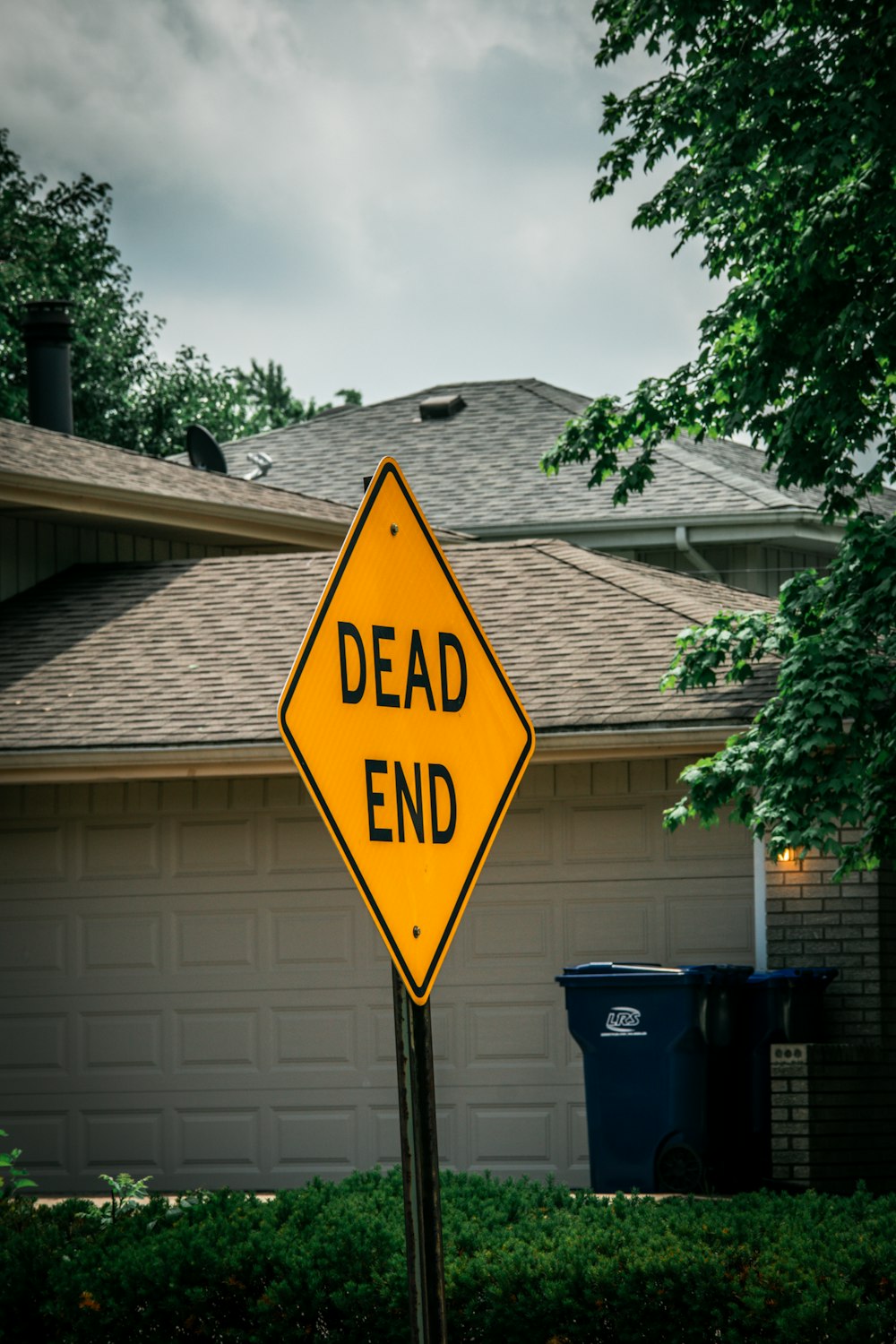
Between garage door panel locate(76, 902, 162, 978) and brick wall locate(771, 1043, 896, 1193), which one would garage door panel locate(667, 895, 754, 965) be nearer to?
brick wall locate(771, 1043, 896, 1193)

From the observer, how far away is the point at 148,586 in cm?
1431

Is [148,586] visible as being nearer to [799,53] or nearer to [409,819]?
[799,53]

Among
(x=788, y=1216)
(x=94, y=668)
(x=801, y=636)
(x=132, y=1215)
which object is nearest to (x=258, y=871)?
(x=94, y=668)

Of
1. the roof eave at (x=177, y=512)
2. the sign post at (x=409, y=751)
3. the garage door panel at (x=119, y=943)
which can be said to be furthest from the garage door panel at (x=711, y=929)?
the sign post at (x=409, y=751)

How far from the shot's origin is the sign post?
3.39 m

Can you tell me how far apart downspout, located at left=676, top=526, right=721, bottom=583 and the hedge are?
12.1 m

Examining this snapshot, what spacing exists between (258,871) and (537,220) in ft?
27.3

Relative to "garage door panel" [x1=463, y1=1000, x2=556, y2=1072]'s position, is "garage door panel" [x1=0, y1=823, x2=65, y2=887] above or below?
above

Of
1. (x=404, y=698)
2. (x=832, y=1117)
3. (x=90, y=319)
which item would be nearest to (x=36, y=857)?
(x=832, y=1117)

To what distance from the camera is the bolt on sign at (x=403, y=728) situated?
3396mm

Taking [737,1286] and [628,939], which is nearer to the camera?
[737,1286]

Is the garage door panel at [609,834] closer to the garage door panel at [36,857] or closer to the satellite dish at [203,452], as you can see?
the garage door panel at [36,857]

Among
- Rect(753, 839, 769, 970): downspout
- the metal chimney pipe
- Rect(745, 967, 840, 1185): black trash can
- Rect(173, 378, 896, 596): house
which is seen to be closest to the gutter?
Rect(753, 839, 769, 970): downspout

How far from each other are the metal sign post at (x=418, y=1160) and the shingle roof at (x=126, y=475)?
10380 millimetres
